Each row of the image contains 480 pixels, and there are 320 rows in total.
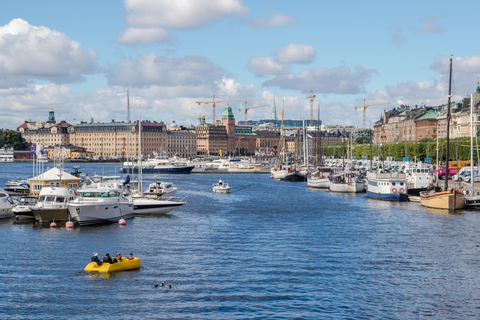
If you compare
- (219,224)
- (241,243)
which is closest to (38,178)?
(219,224)

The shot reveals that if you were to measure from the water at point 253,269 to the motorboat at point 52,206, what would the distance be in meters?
1.89

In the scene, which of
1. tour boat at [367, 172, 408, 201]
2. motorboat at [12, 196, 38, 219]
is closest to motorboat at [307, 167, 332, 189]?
tour boat at [367, 172, 408, 201]

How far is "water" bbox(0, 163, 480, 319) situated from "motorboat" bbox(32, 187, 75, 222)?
1887mm

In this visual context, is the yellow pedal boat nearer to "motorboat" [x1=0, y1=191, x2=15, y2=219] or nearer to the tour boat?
"motorboat" [x1=0, y1=191, x2=15, y2=219]

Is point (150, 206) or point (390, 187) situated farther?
point (390, 187)

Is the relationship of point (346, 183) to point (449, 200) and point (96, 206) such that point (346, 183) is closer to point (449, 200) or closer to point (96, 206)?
point (449, 200)

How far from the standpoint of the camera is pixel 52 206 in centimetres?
5366

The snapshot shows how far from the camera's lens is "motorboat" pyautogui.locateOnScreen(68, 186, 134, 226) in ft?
173

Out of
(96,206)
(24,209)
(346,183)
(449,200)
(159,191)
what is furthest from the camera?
(346,183)

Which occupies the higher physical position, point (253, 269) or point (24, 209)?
point (24, 209)

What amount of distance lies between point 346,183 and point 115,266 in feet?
203

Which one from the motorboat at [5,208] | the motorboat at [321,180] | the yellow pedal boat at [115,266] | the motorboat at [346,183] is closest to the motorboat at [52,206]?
the motorboat at [5,208]

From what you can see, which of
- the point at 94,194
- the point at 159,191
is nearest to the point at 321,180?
the point at 159,191

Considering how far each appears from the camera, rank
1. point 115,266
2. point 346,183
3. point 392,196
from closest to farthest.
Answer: point 115,266
point 392,196
point 346,183
